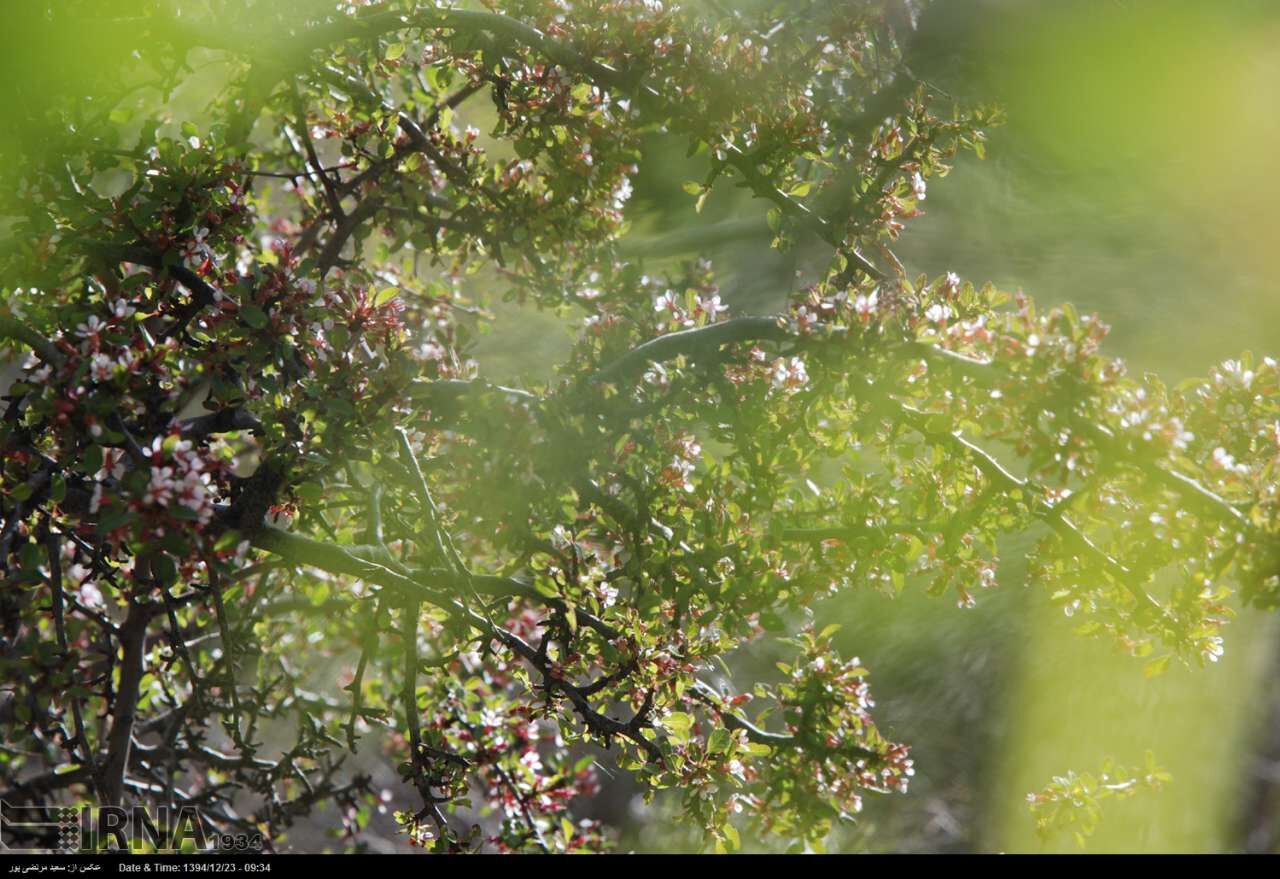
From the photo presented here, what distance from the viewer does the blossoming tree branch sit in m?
2.03

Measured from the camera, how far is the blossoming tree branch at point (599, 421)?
203cm

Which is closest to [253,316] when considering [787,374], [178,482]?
[178,482]

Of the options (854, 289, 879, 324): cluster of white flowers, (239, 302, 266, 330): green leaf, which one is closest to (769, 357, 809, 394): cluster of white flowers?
(854, 289, 879, 324): cluster of white flowers

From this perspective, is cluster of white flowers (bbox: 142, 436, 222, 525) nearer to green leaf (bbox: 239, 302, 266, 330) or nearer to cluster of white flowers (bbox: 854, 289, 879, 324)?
green leaf (bbox: 239, 302, 266, 330)

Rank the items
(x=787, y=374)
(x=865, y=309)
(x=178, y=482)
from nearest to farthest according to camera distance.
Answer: (x=178, y=482) → (x=865, y=309) → (x=787, y=374)

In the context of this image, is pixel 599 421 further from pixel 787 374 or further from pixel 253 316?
pixel 253 316

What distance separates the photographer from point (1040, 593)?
22.5 feet

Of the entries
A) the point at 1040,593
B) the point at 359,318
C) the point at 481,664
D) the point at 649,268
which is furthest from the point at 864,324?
the point at 1040,593

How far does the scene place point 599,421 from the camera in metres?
2.48

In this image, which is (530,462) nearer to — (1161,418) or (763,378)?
(763,378)

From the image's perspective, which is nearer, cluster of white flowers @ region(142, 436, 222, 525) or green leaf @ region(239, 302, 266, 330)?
cluster of white flowers @ region(142, 436, 222, 525)

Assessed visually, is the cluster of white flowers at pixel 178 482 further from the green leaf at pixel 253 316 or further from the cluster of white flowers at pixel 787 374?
the cluster of white flowers at pixel 787 374

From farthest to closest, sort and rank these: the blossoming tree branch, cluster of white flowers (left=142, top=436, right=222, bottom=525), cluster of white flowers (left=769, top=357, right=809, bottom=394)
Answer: cluster of white flowers (left=769, top=357, right=809, bottom=394) → the blossoming tree branch → cluster of white flowers (left=142, top=436, right=222, bottom=525)

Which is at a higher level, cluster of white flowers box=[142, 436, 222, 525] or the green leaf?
the green leaf
